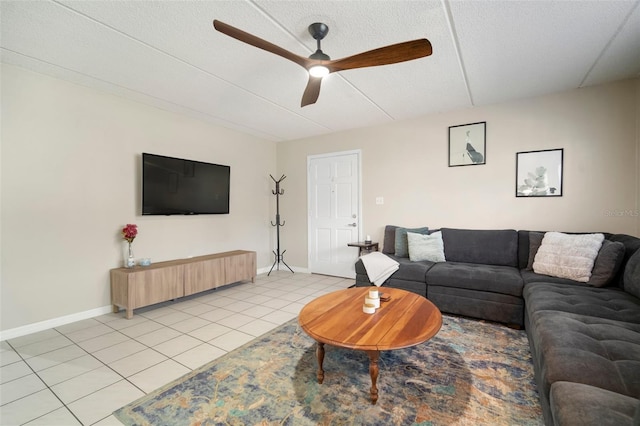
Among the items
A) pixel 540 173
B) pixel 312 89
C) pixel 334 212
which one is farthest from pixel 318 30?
pixel 334 212

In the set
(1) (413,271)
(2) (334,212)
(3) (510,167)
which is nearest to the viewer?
(1) (413,271)

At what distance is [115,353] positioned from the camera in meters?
2.39

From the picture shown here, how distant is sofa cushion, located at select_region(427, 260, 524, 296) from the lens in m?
2.81

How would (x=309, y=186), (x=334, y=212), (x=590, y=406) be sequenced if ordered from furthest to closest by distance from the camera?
(x=309, y=186)
(x=334, y=212)
(x=590, y=406)

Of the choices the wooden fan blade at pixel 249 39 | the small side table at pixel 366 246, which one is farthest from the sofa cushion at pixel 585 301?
the wooden fan blade at pixel 249 39

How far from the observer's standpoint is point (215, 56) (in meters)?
2.52

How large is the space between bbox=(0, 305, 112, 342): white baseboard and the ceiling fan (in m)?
3.30

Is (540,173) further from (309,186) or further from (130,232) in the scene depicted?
(130,232)

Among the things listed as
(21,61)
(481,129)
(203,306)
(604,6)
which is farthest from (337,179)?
(21,61)

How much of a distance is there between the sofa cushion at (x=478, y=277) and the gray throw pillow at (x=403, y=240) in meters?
0.56

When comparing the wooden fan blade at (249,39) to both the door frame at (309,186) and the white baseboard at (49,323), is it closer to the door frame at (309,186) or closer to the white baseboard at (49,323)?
the door frame at (309,186)

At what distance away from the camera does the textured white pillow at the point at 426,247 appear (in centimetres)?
362

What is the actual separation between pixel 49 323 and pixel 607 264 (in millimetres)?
5327

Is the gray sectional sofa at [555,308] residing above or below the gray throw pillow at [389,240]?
below
